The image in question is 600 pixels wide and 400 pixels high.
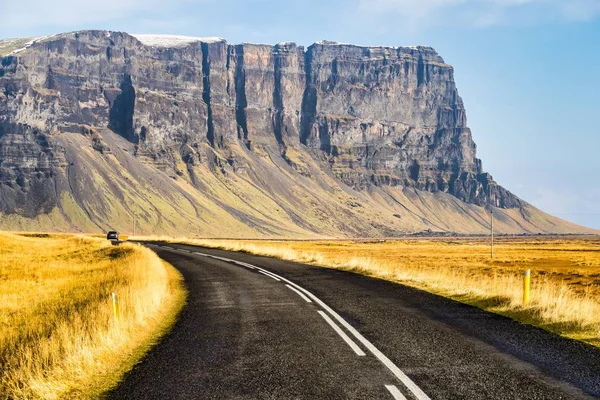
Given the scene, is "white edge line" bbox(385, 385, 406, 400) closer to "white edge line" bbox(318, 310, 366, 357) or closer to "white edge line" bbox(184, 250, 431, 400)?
"white edge line" bbox(184, 250, 431, 400)

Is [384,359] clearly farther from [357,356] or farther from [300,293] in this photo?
→ [300,293]

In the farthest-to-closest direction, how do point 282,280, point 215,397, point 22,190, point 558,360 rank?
1. point 22,190
2. point 282,280
3. point 558,360
4. point 215,397

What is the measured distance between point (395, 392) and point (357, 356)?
85.1 inches

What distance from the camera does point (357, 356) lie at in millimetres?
9594

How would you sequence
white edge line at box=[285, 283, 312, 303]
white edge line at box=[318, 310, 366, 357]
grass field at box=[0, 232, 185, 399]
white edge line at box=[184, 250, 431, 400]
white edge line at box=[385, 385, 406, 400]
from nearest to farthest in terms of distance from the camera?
white edge line at box=[385, 385, 406, 400]
white edge line at box=[184, 250, 431, 400]
grass field at box=[0, 232, 185, 399]
white edge line at box=[318, 310, 366, 357]
white edge line at box=[285, 283, 312, 303]

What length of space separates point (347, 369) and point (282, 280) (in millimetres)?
14666

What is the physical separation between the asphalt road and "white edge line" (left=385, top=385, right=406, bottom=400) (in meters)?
0.01

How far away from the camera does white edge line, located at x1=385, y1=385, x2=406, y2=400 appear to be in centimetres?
723

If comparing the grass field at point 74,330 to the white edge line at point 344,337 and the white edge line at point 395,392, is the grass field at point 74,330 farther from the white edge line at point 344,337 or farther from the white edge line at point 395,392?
the white edge line at point 395,392

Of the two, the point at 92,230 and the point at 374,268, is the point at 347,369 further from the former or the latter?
the point at 92,230

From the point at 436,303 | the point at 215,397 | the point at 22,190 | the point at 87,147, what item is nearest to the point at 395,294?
the point at 436,303

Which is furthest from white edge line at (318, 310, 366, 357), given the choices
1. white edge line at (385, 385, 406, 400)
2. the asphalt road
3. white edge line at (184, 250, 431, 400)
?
white edge line at (385, 385, 406, 400)

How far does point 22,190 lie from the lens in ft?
569

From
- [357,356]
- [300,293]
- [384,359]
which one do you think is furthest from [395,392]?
[300,293]
